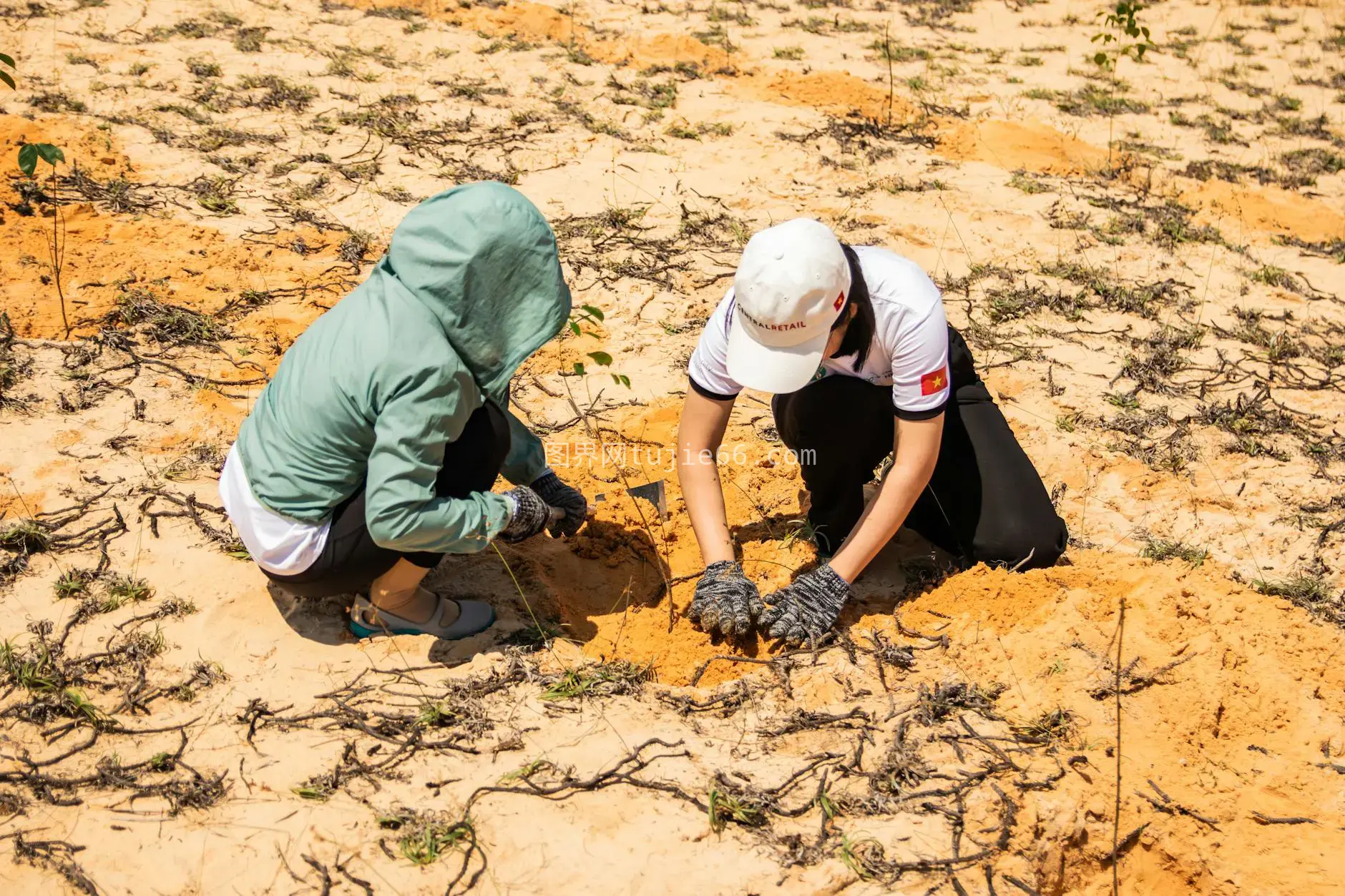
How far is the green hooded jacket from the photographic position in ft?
6.98

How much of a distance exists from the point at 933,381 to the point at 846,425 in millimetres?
Result: 412

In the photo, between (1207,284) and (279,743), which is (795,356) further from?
(1207,284)

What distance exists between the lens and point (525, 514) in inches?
102

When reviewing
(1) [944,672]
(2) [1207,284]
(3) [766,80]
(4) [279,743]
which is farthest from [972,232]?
(4) [279,743]

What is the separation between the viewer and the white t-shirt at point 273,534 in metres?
2.33

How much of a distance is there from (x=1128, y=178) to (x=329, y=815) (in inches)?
196

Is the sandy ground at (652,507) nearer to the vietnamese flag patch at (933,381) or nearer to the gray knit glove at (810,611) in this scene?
the gray knit glove at (810,611)

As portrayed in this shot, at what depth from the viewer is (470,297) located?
215cm

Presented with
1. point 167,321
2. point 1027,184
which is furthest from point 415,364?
point 1027,184

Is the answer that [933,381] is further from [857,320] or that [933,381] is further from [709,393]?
[709,393]

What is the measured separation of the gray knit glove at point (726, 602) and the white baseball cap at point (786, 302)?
545 mm

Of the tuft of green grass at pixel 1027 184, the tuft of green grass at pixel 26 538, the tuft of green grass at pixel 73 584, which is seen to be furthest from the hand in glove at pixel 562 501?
the tuft of green grass at pixel 1027 184

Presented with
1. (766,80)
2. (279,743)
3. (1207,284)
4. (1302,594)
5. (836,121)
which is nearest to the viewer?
(279,743)

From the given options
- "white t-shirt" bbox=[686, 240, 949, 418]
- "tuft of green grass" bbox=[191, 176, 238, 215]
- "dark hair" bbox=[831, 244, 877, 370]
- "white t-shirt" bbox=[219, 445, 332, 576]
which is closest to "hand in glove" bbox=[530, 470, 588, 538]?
"white t-shirt" bbox=[686, 240, 949, 418]
